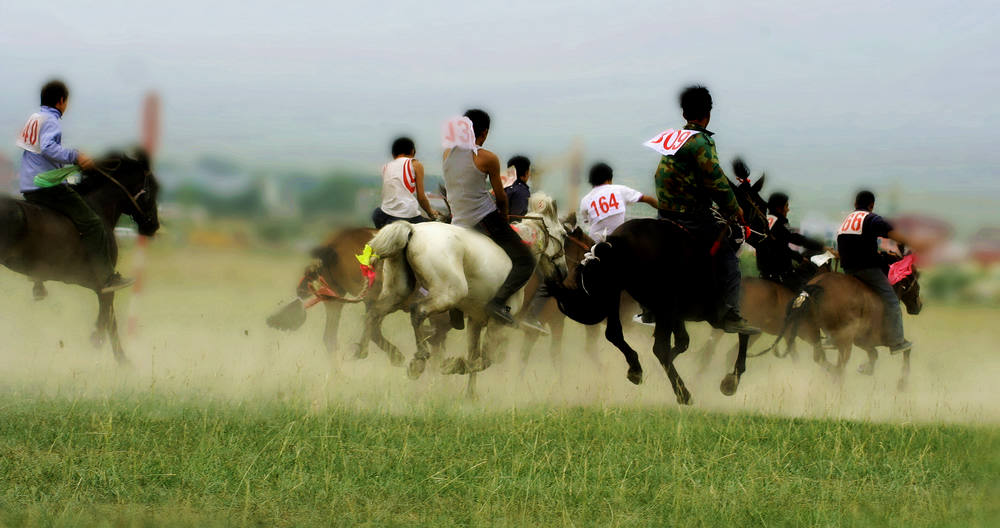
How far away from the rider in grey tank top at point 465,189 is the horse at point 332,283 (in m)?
1.69

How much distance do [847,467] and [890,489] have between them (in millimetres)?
541

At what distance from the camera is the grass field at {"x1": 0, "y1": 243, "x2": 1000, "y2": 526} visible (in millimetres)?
6750

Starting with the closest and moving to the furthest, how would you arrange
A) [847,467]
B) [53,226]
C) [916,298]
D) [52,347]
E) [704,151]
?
[847,467] → [704,151] → [53,226] → [52,347] → [916,298]

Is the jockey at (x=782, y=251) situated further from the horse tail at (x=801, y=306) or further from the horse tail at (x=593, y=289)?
the horse tail at (x=593, y=289)

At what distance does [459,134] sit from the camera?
1005 centimetres

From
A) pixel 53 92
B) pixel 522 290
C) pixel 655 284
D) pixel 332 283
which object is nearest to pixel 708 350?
pixel 522 290

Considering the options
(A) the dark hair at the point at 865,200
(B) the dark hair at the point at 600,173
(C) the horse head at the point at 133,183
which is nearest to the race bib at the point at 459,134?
(B) the dark hair at the point at 600,173

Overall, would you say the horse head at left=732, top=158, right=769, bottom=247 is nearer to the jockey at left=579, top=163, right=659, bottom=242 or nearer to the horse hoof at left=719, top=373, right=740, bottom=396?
the jockey at left=579, top=163, right=659, bottom=242

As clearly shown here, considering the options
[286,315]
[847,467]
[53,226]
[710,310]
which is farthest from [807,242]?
[53,226]

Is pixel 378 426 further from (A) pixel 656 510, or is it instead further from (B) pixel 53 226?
(B) pixel 53 226

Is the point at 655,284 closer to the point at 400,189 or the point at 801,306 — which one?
the point at 801,306

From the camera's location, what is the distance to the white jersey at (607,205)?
11523 mm

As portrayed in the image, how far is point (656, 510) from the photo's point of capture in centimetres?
691

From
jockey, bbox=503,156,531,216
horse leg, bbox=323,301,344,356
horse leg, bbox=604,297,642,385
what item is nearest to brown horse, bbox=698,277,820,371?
jockey, bbox=503,156,531,216
